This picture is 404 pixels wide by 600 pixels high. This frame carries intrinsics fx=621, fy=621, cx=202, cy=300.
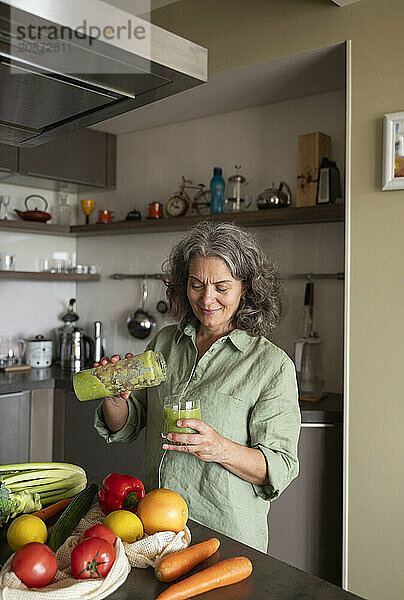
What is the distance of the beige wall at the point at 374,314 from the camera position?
2.37 metres

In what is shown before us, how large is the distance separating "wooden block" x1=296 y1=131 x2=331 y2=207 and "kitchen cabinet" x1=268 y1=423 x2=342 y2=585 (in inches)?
42.6

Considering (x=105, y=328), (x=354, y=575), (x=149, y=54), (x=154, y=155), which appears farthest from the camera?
(x=105, y=328)

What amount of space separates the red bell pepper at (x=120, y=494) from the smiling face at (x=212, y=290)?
545 millimetres

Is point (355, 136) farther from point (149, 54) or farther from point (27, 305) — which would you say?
point (27, 305)

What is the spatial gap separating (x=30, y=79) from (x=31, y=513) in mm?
997

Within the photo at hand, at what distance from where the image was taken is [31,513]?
150 centimetres

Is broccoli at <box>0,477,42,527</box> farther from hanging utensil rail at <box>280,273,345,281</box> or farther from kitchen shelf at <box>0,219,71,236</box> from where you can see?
kitchen shelf at <box>0,219,71,236</box>

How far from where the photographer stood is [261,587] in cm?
119

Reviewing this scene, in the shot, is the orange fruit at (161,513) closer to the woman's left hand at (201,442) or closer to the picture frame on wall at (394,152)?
the woman's left hand at (201,442)

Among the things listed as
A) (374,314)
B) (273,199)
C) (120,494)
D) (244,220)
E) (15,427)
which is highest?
(273,199)

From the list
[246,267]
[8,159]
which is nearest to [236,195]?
[8,159]

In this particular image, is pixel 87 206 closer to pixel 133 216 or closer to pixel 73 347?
pixel 133 216

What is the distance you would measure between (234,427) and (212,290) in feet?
1.28

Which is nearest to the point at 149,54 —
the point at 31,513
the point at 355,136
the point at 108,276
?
the point at 31,513
